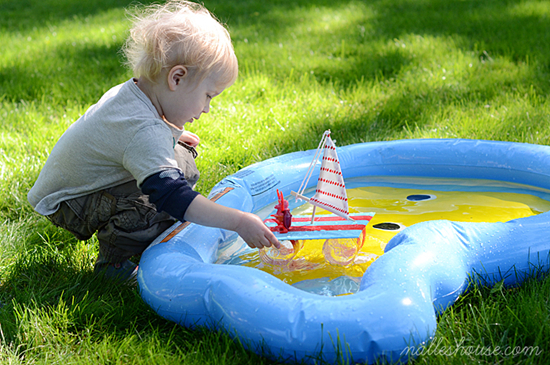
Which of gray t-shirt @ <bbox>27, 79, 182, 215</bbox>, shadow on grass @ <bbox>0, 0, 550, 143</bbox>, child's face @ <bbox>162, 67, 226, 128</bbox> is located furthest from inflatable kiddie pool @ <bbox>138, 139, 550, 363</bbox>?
shadow on grass @ <bbox>0, 0, 550, 143</bbox>

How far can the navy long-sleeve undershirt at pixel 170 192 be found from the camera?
5.59ft

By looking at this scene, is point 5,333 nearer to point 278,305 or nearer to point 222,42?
point 278,305

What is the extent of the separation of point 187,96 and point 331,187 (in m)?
0.62

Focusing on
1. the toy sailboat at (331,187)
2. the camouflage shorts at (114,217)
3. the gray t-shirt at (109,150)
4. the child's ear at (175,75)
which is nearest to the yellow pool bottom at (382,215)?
the toy sailboat at (331,187)

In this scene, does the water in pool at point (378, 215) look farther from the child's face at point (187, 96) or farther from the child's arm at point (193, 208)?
the child's face at point (187, 96)

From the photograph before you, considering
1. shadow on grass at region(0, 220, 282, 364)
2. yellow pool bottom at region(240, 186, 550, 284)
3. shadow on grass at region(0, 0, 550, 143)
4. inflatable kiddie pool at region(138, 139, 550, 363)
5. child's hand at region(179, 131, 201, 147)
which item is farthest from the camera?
shadow on grass at region(0, 0, 550, 143)

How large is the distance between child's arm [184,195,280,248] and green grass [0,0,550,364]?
0.35 meters

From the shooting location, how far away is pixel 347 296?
1.46m

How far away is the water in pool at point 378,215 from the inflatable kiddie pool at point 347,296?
0.18m

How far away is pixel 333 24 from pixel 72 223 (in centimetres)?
448

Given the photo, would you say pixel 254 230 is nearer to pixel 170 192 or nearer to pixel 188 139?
pixel 170 192

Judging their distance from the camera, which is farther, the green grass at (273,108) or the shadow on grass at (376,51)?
the shadow on grass at (376,51)

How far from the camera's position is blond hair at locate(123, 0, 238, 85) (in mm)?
1850

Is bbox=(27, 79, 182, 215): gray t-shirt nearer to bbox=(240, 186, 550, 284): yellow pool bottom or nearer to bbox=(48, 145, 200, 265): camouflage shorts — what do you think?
bbox=(48, 145, 200, 265): camouflage shorts
